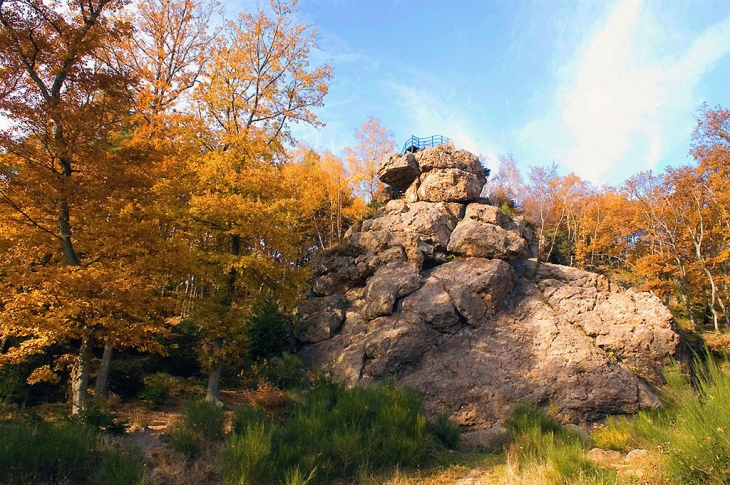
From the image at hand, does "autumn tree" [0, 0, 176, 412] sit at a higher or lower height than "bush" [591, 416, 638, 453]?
higher

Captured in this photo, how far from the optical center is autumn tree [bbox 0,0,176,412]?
25.5 ft

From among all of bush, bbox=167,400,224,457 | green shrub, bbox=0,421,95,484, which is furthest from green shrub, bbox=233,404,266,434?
green shrub, bbox=0,421,95,484

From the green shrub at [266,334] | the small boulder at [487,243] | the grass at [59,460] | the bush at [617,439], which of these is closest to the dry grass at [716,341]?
the small boulder at [487,243]

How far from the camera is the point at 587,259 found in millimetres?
34188

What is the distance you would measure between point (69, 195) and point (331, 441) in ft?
22.8

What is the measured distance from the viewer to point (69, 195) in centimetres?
820

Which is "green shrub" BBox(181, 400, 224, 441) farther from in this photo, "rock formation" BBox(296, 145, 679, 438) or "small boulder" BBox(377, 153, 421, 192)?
"small boulder" BBox(377, 153, 421, 192)

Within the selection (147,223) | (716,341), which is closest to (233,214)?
(147,223)

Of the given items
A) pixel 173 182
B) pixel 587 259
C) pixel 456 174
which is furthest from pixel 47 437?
pixel 587 259

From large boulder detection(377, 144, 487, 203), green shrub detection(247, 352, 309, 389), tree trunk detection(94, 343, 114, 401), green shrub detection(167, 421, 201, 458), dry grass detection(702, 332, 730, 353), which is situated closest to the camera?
green shrub detection(167, 421, 201, 458)

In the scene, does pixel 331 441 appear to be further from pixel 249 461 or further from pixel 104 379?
pixel 104 379

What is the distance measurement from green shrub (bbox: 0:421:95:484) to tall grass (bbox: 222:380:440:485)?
6.71 feet

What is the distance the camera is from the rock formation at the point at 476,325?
12812mm

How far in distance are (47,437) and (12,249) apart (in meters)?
4.06
